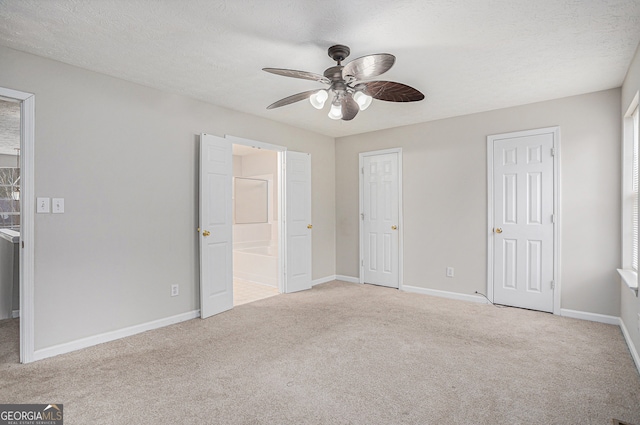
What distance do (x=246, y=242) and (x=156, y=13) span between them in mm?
5432

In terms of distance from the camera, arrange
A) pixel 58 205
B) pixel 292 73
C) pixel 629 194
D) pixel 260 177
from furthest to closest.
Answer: pixel 260 177 → pixel 629 194 → pixel 58 205 → pixel 292 73

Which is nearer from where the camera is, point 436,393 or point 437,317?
point 436,393

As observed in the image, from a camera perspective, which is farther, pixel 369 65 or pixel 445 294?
pixel 445 294

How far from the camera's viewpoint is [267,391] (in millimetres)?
2271

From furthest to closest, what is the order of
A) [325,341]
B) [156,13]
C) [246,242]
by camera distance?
[246,242], [325,341], [156,13]

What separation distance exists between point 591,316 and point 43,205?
17.2 ft

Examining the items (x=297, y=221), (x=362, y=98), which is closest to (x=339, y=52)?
(x=362, y=98)

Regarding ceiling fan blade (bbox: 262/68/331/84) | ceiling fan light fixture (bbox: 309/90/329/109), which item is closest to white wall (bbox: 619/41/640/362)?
ceiling fan light fixture (bbox: 309/90/329/109)

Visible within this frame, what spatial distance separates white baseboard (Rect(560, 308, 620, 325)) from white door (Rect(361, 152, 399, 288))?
205cm

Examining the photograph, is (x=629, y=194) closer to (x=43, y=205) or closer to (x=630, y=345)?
(x=630, y=345)

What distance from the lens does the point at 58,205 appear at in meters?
2.87

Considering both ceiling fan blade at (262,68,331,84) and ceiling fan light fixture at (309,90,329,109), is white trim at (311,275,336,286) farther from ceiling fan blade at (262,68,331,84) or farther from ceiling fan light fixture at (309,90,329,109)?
ceiling fan blade at (262,68,331,84)

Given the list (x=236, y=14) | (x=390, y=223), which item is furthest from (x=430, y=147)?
(x=236, y=14)

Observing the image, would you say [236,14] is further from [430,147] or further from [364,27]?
[430,147]
